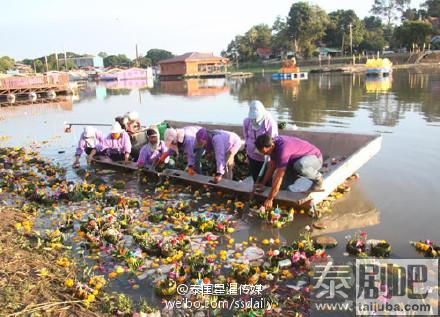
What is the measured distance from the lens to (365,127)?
15.0 m

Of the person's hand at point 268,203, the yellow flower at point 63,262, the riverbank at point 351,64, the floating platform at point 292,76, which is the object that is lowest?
the yellow flower at point 63,262

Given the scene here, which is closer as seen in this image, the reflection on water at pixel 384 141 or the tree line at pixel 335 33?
the reflection on water at pixel 384 141

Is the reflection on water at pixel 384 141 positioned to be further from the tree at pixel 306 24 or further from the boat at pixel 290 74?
the tree at pixel 306 24

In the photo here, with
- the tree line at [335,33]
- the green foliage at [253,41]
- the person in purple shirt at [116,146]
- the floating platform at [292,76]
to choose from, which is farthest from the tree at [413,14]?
the person in purple shirt at [116,146]

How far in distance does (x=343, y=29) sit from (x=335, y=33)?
6.65 feet

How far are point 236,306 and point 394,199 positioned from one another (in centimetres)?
457

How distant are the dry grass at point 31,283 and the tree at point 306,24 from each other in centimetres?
7868

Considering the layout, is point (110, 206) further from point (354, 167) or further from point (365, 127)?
point (365, 127)

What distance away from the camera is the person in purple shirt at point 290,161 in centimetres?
628

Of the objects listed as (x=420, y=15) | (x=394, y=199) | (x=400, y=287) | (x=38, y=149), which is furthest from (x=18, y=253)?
(x=420, y=15)

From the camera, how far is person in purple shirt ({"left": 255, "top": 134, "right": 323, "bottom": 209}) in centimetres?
628

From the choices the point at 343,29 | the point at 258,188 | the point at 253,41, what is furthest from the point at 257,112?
the point at 253,41

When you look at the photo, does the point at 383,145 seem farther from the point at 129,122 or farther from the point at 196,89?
the point at 196,89

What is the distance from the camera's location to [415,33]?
6556 centimetres
